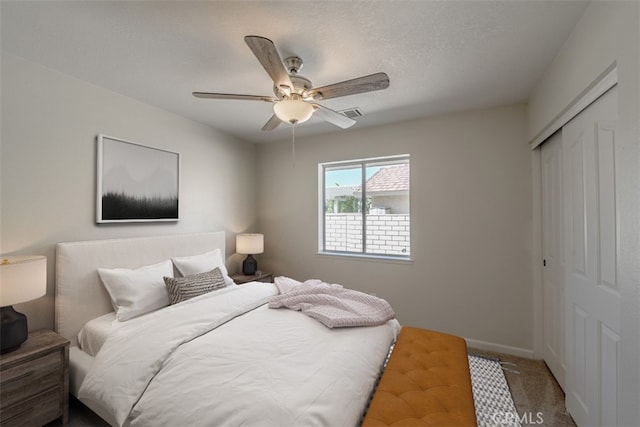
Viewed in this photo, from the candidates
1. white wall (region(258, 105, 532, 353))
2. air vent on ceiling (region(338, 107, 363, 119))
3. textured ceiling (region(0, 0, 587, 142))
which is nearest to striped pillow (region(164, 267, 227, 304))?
white wall (region(258, 105, 532, 353))

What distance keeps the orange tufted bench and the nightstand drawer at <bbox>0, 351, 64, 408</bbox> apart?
1.94 meters

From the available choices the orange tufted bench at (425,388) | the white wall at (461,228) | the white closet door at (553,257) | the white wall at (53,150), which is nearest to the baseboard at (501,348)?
the white wall at (461,228)

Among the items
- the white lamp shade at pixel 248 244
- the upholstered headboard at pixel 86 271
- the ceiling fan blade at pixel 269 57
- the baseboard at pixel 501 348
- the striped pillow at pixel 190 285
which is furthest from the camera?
A: the white lamp shade at pixel 248 244

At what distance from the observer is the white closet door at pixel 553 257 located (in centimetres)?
213

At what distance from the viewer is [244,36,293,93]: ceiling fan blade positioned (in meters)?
1.28

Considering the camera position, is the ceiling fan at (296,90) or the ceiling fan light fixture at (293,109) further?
the ceiling fan light fixture at (293,109)

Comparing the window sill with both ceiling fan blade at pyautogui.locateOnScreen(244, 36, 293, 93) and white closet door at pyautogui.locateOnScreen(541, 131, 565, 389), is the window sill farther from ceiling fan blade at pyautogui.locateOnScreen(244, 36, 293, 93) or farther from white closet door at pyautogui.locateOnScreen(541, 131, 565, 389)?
ceiling fan blade at pyautogui.locateOnScreen(244, 36, 293, 93)

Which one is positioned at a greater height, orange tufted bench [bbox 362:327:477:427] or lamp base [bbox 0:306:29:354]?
lamp base [bbox 0:306:29:354]

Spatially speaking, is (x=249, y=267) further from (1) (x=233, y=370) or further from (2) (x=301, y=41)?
(2) (x=301, y=41)

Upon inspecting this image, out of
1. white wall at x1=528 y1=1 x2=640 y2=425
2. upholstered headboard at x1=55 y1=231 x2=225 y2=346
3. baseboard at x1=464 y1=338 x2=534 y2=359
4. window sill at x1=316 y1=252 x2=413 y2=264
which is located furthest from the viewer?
window sill at x1=316 y1=252 x2=413 y2=264

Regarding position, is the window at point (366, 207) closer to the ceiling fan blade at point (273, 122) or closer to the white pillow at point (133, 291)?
the ceiling fan blade at point (273, 122)

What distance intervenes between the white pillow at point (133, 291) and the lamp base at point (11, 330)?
1.62 ft

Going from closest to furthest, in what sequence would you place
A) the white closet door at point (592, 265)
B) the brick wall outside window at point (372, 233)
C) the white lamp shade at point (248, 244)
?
the white closet door at point (592, 265) < the brick wall outside window at point (372, 233) < the white lamp shade at point (248, 244)

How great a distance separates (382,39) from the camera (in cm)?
169
